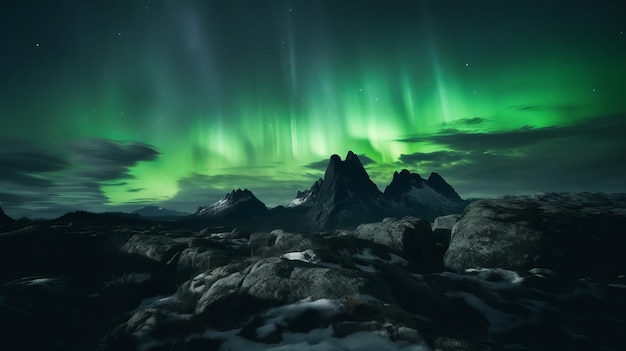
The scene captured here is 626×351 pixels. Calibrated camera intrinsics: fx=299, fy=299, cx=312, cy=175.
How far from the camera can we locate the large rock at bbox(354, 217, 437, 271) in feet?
103

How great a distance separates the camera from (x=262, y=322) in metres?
13.4

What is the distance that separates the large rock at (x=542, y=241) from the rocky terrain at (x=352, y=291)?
12 centimetres

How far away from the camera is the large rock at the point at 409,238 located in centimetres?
3136

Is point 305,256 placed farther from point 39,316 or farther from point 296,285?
point 39,316

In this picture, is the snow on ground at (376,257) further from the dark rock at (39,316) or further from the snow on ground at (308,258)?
the dark rock at (39,316)

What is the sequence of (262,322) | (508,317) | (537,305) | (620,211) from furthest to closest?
(620,211) < (537,305) < (508,317) < (262,322)

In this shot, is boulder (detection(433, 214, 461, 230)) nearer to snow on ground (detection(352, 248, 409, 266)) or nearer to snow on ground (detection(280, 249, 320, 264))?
snow on ground (detection(352, 248, 409, 266))

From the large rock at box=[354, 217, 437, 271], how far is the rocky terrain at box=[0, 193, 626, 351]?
0.16 m

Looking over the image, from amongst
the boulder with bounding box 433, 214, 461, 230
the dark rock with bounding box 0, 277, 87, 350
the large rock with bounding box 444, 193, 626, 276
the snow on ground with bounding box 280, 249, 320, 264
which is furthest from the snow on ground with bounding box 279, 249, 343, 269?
the boulder with bounding box 433, 214, 461, 230

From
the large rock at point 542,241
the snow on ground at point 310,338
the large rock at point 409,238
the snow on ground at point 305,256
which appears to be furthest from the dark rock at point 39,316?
the large rock at point 542,241

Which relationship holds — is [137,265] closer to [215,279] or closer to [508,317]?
[215,279]

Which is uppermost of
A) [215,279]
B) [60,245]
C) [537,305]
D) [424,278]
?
[60,245]

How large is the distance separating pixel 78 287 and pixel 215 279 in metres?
15.2

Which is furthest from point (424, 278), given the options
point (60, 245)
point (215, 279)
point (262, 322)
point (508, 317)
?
point (60, 245)
